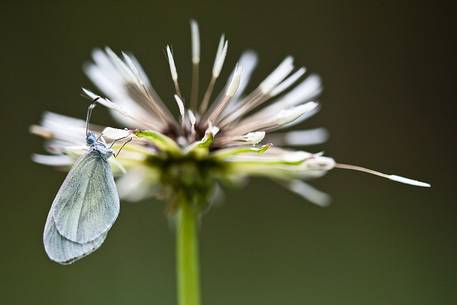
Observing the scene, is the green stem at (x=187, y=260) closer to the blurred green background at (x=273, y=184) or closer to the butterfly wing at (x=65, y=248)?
the butterfly wing at (x=65, y=248)

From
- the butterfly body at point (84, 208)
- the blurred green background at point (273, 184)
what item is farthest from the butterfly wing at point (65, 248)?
the blurred green background at point (273, 184)

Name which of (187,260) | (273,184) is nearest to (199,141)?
(187,260)

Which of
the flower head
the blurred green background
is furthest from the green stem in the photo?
the blurred green background

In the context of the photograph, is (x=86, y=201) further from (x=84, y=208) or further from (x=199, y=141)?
(x=199, y=141)

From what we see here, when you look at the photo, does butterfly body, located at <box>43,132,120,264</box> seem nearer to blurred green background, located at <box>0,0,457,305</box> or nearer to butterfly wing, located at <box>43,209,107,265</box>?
butterfly wing, located at <box>43,209,107,265</box>
